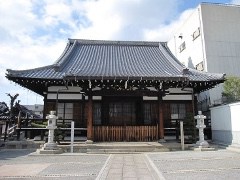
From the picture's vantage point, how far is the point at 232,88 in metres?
17.0

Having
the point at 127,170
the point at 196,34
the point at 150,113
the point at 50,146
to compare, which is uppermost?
the point at 196,34

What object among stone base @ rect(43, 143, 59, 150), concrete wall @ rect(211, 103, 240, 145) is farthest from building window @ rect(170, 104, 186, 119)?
stone base @ rect(43, 143, 59, 150)

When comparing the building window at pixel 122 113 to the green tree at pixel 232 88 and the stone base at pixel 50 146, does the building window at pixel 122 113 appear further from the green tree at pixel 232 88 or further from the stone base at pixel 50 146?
the green tree at pixel 232 88

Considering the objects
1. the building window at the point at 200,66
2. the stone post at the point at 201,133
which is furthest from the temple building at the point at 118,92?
the building window at the point at 200,66

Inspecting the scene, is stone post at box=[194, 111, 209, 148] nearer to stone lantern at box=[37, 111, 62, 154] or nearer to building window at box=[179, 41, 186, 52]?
stone lantern at box=[37, 111, 62, 154]

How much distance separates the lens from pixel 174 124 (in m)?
16.3

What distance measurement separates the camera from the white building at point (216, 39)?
20328mm

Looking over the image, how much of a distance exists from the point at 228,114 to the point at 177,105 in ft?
11.3

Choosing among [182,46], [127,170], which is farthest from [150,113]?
[182,46]

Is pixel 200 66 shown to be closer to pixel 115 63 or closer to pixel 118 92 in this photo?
pixel 115 63

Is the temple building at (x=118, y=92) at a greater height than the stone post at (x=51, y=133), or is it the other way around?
the temple building at (x=118, y=92)

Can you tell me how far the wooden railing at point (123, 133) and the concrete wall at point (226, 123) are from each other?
4.10m

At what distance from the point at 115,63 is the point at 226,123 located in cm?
870

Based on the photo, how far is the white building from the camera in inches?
800
